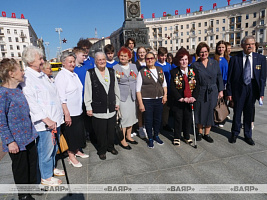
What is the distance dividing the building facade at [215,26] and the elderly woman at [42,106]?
4942cm

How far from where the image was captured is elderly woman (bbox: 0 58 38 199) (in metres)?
1.93

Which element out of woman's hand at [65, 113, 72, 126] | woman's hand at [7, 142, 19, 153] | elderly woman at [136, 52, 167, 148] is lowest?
woman's hand at [7, 142, 19, 153]

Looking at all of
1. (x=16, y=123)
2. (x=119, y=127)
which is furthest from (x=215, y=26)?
(x=16, y=123)

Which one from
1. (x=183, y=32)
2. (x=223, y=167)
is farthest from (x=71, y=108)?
(x=183, y=32)

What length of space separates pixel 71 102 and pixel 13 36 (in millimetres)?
75199

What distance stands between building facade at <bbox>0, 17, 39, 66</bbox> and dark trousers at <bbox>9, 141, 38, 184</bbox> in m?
68.5

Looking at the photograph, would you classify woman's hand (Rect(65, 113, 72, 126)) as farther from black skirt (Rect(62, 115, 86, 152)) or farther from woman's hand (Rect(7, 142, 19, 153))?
woman's hand (Rect(7, 142, 19, 153))

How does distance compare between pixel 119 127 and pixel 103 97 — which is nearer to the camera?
pixel 103 97

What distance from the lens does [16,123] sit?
2018 millimetres

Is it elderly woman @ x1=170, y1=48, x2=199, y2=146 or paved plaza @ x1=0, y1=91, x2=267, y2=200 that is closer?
paved plaza @ x1=0, y1=91, x2=267, y2=200

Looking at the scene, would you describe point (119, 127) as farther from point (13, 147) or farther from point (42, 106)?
point (13, 147)

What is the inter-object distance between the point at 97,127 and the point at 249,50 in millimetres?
3352

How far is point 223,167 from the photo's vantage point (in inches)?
108

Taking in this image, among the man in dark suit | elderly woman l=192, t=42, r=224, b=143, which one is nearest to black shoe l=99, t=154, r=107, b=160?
elderly woman l=192, t=42, r=224, b=143
